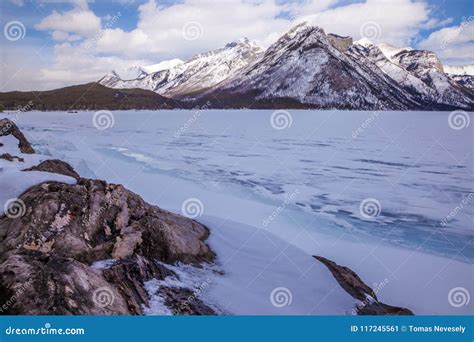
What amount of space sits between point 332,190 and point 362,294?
→ 717cm

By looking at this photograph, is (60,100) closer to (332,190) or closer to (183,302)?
(332,190)

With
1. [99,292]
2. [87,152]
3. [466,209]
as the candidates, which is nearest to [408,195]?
[466,209]

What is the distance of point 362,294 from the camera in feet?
23.4

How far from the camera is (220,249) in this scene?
8031mm

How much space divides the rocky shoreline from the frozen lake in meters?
1.82

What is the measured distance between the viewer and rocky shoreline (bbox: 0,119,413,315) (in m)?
4.84

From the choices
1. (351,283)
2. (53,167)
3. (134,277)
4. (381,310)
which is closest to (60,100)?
(53,167)

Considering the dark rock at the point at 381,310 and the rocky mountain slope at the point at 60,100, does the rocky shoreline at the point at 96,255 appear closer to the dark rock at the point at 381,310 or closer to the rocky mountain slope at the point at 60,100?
the dark rock at the point at 381,310

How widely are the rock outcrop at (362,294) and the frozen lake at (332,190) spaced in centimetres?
59

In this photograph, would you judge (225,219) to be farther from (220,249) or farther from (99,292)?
(99,292)

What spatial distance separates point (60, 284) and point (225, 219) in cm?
547

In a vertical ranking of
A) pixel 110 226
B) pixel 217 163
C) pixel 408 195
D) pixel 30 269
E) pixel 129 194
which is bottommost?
pixel 30 269

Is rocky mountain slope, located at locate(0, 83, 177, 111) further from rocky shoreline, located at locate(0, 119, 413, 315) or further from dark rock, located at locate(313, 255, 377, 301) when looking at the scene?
dark rock, located at locate(313, 255, 377, 301)

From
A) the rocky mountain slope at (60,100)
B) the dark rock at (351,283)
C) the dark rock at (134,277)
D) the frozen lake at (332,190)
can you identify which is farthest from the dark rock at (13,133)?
the rocky mountain slope at (60,100)
